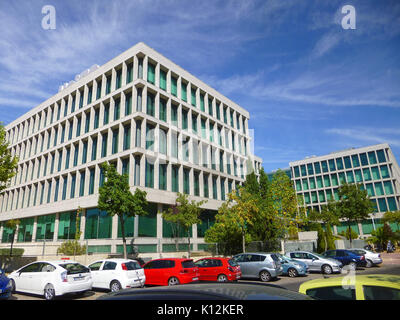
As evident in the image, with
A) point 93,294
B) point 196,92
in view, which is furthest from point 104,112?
point 93,294

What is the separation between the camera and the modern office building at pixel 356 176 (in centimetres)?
6500

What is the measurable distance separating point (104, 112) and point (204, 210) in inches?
702

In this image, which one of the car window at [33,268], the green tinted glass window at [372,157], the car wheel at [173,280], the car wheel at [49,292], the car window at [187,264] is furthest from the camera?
the green tinted glass window at [372,157]

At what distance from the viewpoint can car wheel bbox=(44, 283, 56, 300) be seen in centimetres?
1127

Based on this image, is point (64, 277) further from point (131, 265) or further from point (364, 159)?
point (364, 159)

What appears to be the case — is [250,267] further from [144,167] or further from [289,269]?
[144,167]

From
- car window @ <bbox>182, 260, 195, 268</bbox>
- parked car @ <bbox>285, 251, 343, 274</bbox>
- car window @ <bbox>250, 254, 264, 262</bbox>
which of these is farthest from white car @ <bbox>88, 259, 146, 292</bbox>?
parked car @ <bbox>285, 251, 343, 274</bbox>

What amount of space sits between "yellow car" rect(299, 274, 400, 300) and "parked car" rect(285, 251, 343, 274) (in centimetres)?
1719

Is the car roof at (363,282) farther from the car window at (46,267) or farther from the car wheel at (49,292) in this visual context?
the car window at (46,267)

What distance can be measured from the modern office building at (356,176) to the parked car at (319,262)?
152ft

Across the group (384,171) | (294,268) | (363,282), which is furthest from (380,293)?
(384,171)

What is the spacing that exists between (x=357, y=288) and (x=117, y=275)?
38.3 feet

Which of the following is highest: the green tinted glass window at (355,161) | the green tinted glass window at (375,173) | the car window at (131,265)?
the green tinted glass window at (355,161)

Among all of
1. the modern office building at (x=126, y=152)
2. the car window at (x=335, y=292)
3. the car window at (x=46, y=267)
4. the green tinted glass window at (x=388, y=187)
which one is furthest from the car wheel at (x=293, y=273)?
the green tinted glass window at (x=388, y=187)
